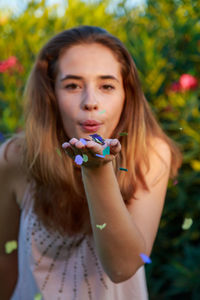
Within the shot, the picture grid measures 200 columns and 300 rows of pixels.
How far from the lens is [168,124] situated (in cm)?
227

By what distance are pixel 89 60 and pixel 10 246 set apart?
2.97 feet

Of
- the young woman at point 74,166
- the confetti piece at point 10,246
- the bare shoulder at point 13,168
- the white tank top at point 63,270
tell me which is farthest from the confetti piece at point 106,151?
the confetti piece at point 10,246

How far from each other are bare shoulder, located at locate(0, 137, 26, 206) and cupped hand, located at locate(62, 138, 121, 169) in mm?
736

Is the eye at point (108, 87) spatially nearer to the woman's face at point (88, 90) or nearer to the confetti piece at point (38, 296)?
the woman's face at point (88, 90)

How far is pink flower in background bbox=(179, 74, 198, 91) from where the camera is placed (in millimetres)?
2086

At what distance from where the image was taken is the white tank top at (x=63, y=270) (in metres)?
1.35

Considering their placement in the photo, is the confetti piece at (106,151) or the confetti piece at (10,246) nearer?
the confetti piece at (106,151)

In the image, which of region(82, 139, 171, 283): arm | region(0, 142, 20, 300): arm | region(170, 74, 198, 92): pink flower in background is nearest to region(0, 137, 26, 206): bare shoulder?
region(0, 142, 20, 300): arm

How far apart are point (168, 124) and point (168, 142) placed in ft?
2.12

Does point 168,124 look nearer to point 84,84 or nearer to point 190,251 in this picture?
point 190,251

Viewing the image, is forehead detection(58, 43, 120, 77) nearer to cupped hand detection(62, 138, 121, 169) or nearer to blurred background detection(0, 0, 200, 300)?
cupped hand detection(62, 138, 121, 169)

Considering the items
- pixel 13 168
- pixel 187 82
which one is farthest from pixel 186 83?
pixel 13 168

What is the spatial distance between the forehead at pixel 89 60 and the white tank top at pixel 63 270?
0.60 metres

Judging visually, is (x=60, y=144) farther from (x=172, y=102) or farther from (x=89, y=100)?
(x=172, y=102)
